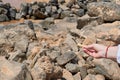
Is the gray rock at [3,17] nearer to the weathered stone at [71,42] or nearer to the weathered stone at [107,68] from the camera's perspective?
the weathered stone at [71,42]

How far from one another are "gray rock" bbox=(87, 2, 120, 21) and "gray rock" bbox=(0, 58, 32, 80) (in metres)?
2.68

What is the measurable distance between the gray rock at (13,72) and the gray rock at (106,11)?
2679mm

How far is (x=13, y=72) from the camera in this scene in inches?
93.2

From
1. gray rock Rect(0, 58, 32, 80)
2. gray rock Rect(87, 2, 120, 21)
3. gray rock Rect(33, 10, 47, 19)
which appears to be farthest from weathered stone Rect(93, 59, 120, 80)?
gray rock Rect(33, 10, 47, 19)

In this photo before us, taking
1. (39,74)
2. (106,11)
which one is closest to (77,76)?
(39,74)

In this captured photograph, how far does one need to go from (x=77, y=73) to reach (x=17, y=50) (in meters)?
0.73

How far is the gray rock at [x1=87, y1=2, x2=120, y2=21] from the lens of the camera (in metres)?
4.95

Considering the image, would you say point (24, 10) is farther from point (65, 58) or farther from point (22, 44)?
point (65, 58)

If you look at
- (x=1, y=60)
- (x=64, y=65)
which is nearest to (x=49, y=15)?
(x=64, y=65)

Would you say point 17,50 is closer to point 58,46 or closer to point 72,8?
point 58,46

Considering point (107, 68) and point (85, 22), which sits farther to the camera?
point (85, 22)

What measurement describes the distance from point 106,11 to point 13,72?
303 centimetres

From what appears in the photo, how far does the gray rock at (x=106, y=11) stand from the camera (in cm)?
495

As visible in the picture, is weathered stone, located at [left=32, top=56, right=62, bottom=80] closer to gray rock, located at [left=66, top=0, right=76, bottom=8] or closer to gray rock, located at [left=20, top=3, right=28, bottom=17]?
gray rock, located at [left=20, top=3, right=28, bottom=17]
